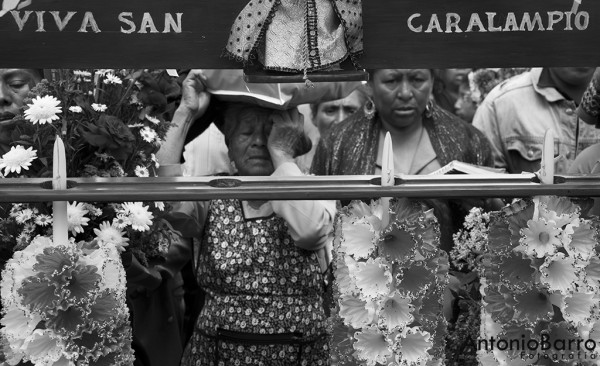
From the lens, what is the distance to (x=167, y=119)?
212 inches

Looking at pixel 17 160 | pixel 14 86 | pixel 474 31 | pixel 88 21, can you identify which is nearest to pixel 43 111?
pixel 17 160

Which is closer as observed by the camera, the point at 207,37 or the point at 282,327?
the point at 207,37

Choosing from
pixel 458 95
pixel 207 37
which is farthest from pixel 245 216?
pixel 458 95

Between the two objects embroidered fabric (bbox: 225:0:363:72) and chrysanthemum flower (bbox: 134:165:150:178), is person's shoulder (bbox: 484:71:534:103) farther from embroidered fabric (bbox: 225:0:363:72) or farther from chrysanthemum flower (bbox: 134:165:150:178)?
embroidered fabric (bbox: 225:0:363:72)

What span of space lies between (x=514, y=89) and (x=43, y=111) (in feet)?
8.90

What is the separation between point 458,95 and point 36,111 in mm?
5129

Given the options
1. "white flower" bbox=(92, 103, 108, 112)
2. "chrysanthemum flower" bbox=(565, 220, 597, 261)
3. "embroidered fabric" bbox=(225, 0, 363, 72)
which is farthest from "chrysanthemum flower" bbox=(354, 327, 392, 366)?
"white flower" bbox=(92, 103, 108, 112)

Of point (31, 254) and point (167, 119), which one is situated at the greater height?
point (167, 119)

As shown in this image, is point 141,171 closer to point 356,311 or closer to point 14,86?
point 14,86

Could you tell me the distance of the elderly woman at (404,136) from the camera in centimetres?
573

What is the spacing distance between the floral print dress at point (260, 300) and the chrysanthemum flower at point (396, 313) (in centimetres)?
117

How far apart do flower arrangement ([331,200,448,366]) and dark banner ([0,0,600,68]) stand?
468 mm

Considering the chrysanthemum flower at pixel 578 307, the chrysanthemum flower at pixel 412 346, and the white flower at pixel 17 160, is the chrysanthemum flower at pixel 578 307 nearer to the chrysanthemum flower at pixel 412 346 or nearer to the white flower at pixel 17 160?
the chrysanthemum flower at pixel 412 346

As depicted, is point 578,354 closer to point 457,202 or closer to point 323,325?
point 323,325
